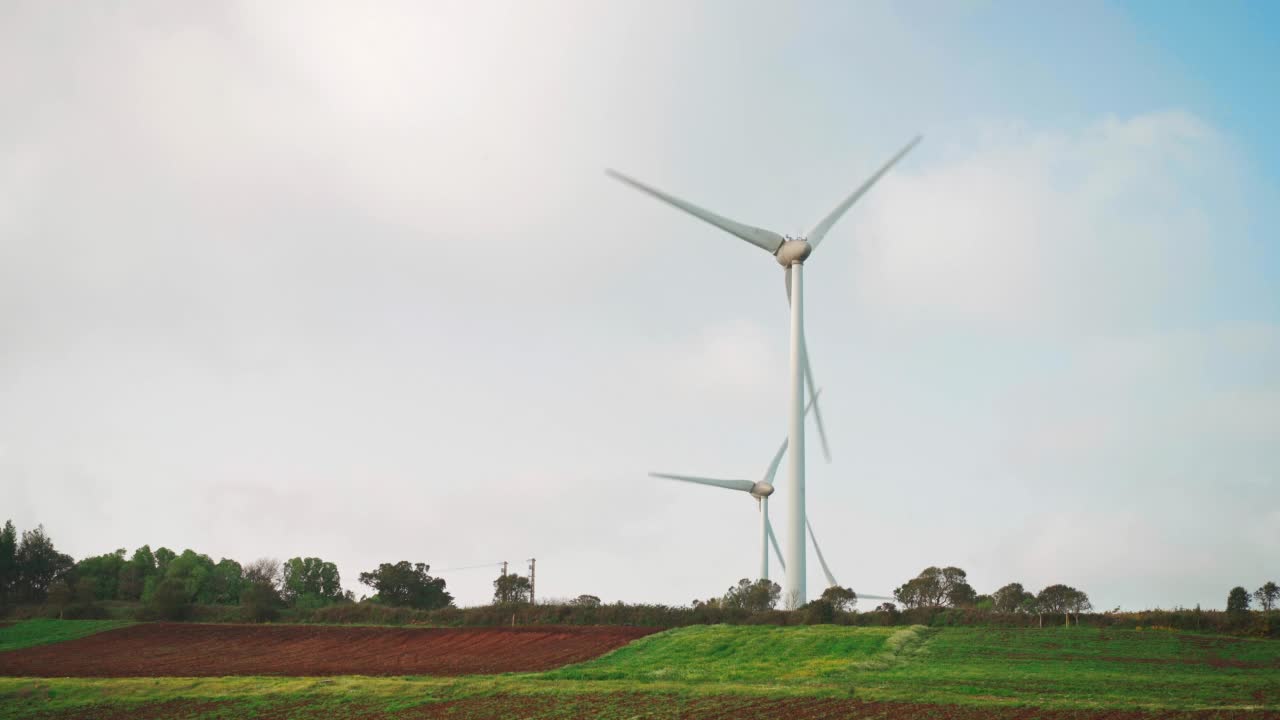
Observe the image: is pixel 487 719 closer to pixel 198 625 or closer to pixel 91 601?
pixel 198 625

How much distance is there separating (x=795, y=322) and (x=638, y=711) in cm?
3767

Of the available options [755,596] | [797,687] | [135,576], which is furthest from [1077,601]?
[135,576]

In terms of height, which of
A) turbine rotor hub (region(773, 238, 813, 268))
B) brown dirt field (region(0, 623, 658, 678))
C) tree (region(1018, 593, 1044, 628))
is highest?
turbine rotor hub (region(773, 238, 813, 268))

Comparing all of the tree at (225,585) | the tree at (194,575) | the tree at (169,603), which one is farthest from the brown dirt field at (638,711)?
the tree at (225,585)

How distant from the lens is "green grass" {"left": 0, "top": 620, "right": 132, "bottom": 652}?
239 ft

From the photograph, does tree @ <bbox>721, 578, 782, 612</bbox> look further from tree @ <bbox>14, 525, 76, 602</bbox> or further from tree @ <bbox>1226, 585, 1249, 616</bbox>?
tree @ <bbox>14, 525, 76, 602</bbox>

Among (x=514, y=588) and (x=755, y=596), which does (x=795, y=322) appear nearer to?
(x=755, y=596)

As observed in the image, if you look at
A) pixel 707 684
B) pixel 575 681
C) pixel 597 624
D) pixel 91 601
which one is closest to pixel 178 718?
pixel 575 681

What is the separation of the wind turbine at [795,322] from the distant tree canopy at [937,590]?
100ft

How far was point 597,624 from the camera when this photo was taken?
7819 cm

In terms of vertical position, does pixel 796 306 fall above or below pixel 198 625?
above

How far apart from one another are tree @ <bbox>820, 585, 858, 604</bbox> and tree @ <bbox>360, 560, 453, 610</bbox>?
173ft

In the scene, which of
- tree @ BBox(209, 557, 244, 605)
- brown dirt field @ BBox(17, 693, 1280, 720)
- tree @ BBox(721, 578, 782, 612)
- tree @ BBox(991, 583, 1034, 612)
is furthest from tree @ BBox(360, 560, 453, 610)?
brown dirt field @ BBox(17, 693, 1280, 720)

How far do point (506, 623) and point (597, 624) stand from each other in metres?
7.96
